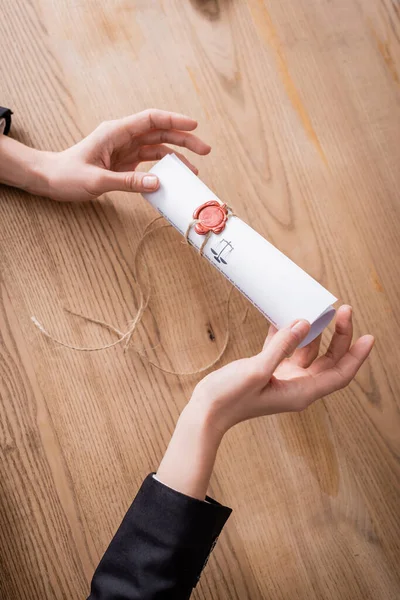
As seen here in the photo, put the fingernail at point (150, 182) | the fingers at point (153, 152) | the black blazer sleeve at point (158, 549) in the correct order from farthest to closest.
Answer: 1. the fingers at point (153, 152)
2. the fingernail at point (150, 182)
3. the black blazer sleeve at point (158, 549)

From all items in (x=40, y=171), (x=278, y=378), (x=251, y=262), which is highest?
(x=40, y=171)

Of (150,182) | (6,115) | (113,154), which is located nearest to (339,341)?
(150,182)

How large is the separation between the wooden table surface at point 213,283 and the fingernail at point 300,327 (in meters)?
0.19

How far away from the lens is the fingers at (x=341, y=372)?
0.62 m

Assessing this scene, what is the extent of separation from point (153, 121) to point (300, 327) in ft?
1.14

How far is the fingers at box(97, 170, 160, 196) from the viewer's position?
0.64m

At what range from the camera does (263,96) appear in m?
0.80

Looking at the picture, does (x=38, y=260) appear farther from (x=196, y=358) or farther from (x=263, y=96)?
(x=263, y=96)

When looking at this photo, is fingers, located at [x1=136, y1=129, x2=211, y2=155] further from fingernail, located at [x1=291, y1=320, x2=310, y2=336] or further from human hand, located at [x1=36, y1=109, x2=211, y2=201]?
fingernail, located at [x1=291, y1=320, x2=310, y2=336]

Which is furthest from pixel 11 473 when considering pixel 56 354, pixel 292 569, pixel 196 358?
pixel 292 569

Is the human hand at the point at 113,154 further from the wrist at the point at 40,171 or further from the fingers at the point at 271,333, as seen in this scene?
the fingers at the point at 271,333

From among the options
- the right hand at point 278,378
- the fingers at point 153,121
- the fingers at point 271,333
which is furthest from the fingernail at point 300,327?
the fingers at point 153,121

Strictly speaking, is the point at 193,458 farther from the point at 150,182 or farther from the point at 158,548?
the point at 150,182

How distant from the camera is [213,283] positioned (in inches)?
29.8
